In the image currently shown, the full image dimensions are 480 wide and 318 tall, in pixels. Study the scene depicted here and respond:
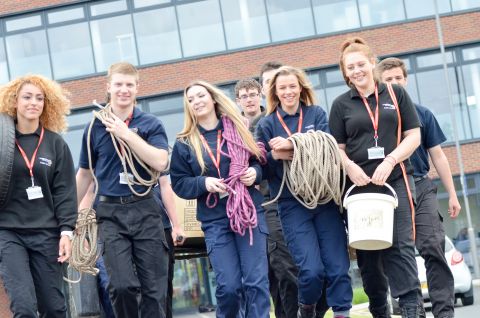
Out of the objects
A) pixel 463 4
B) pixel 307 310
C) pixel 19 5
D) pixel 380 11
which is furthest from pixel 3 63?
pixel 307 310

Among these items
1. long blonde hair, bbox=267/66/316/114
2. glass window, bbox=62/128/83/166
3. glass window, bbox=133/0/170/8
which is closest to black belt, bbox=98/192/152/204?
long blonde hair, bbox=267/66/316/114

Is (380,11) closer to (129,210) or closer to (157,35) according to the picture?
(157,35)

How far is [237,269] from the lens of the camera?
836 centimetres

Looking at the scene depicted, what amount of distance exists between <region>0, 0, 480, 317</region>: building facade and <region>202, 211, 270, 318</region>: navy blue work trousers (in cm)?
2721

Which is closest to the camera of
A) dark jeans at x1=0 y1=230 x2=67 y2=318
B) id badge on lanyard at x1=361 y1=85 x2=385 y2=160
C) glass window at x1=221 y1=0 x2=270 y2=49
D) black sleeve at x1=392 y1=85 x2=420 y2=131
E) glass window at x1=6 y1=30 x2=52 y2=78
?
dark jeans at x1=0 y1=230 x2=67 y2=318

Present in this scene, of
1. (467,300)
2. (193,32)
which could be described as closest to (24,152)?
(467,300)

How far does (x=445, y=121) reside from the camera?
36.0 m

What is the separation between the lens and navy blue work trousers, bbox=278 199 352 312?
8523 millimetres

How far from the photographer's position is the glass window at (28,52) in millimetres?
35938

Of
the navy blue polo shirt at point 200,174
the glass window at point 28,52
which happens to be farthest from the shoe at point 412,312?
the glass window at point 28,52

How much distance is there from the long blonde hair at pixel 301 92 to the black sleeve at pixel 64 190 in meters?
1.82

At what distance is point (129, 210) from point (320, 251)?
161 cm

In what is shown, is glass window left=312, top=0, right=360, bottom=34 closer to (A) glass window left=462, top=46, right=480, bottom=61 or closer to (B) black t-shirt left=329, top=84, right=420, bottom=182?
(A) glass window left=462, top=46, right=480, bottom=61

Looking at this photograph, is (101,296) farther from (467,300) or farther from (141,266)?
(467,300)
